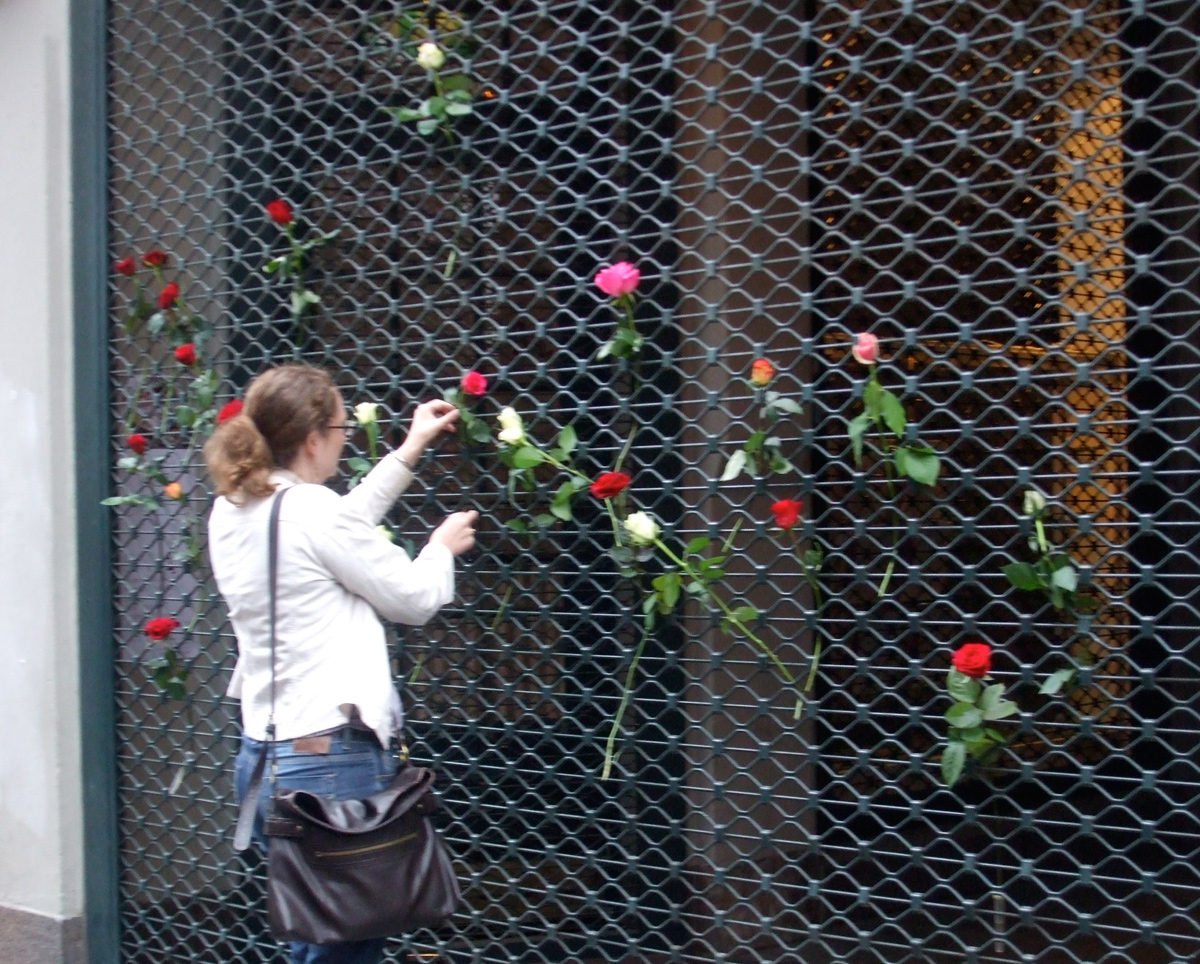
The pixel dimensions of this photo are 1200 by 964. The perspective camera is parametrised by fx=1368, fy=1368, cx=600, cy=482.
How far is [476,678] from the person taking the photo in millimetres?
4293

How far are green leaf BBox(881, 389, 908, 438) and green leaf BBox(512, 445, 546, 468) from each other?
40.6 inches

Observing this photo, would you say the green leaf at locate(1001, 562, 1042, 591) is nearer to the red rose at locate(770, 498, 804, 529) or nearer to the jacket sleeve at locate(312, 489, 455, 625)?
the red rose at locate(770, 498, 804, 529)

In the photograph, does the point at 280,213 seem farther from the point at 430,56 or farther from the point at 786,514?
the point at 786,514

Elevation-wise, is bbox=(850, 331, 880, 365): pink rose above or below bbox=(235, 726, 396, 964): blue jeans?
above

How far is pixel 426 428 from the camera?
383cm

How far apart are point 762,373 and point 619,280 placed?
49 centimetres

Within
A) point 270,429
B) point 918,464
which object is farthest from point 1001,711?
point 270,429

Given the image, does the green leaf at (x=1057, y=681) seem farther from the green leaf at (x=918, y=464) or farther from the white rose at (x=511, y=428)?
the white rose at (x=511, y=428)

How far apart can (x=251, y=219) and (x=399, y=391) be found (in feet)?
3.09

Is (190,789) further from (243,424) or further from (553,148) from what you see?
(553,148)

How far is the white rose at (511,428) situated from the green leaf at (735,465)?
646 mm

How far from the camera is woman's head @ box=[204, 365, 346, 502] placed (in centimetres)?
346

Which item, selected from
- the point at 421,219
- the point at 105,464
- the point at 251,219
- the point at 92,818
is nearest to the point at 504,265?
the point at 421,219

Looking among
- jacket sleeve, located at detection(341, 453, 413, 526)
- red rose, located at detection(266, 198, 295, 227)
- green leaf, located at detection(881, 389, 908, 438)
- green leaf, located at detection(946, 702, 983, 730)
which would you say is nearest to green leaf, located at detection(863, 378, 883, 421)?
green leaf, located at detection(881, 389, 908, 438)
